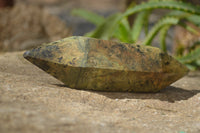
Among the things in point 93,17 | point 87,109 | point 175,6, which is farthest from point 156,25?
point 87,109

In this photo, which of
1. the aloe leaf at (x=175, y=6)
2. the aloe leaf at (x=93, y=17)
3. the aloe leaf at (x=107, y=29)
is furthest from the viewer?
the aloe leaf at (x=93, y=17)

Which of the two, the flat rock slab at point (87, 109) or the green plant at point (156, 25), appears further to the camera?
the green plant at point (156, 25)

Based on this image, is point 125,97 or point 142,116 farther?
point 125,97

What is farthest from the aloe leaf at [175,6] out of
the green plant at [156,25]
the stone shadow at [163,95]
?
the stone shadow at [163,95]

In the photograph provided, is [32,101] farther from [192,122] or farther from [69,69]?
[192,122]

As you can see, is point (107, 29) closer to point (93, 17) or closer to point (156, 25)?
point (156, 25)

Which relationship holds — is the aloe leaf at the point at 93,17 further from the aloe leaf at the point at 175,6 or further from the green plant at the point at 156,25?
the aloe leaf at the point at 175,6

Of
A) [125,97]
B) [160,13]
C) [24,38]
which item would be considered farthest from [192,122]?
[160,13]
